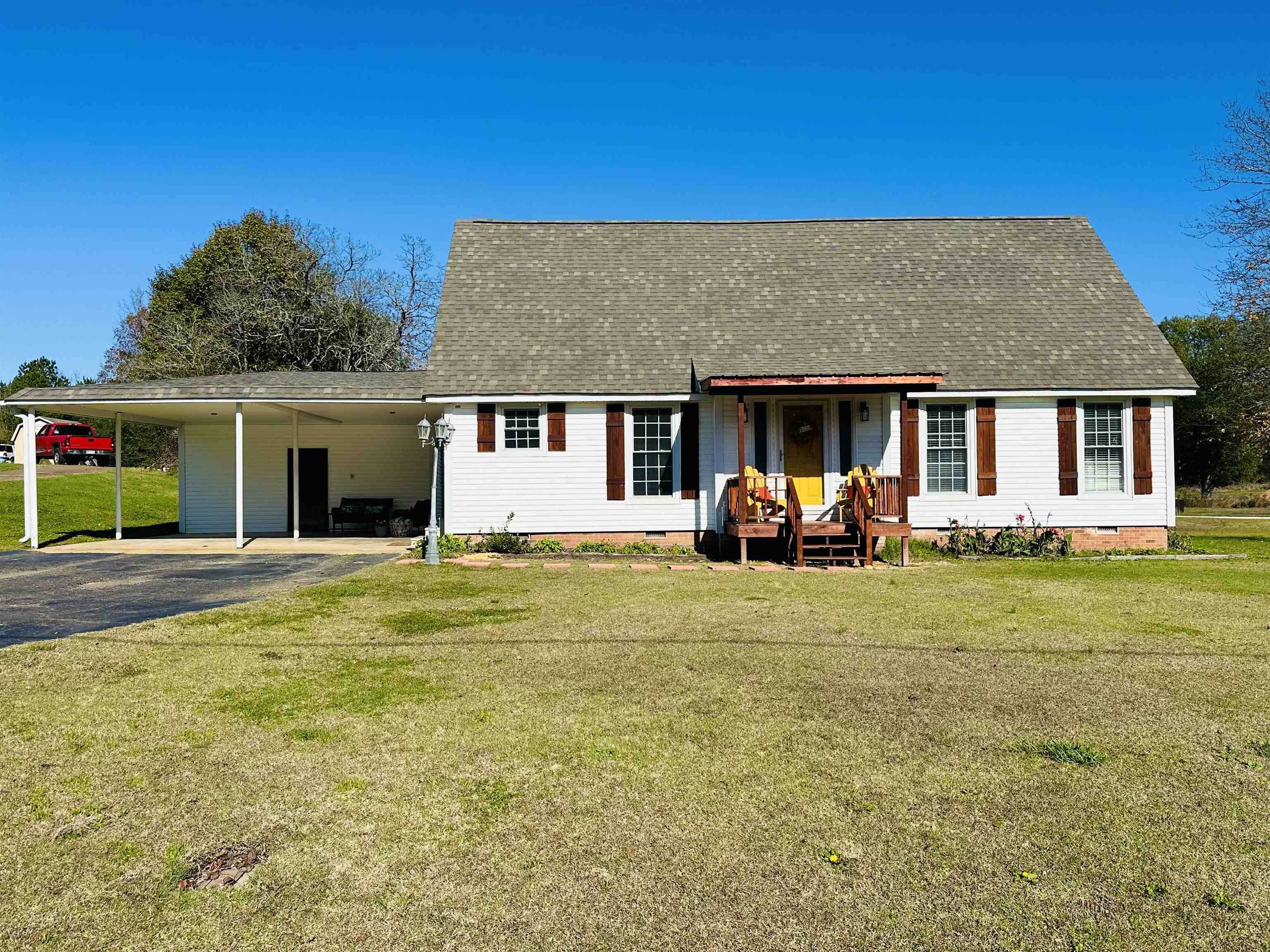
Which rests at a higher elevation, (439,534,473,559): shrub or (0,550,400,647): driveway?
(439,534,473,559): shrub

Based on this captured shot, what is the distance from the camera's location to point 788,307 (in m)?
17.9

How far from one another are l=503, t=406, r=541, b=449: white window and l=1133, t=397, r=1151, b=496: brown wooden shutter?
11.7 m

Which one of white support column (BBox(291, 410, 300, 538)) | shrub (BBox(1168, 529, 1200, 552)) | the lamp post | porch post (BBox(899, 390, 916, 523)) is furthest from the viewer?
white support column (BBox(291, 410, 300, 538))

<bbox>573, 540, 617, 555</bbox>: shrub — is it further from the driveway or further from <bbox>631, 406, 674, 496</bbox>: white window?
the driveway

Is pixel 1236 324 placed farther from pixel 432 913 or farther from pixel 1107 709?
pixel 432 913

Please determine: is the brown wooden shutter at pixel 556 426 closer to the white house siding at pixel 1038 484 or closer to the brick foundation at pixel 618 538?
the brick foundation at pixel 618 538

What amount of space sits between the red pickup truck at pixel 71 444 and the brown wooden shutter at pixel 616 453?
4047 cm

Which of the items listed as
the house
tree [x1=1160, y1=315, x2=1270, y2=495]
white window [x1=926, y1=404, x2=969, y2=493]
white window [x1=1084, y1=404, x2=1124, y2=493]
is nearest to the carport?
the house

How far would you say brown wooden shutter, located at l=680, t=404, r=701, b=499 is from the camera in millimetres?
16281

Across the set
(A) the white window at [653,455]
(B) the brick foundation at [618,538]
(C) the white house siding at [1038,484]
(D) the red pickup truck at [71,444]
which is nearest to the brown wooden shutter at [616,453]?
(A) the white window at [653,455]

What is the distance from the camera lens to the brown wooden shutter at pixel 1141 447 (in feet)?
53.7

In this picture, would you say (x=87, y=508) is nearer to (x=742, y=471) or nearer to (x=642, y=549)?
(x=642, y=549)

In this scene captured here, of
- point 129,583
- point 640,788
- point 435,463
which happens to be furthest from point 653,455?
point 640,788

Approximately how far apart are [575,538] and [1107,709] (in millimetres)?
11376
